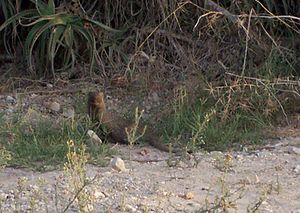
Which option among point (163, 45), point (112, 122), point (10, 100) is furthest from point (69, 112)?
point (163, 45)

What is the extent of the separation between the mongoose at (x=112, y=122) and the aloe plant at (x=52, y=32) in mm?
1317

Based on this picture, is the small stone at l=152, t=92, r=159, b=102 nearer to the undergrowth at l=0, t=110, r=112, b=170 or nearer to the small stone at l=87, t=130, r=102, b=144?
the undergrowth at l=0, t=110, r=112, b=170

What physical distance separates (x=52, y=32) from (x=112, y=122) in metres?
1.60

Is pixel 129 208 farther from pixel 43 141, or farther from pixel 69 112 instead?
pixel 69 112

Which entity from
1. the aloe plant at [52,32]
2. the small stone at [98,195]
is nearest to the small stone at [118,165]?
the small stone at [98,195]

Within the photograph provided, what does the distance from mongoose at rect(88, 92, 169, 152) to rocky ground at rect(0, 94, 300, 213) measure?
9 centimetres

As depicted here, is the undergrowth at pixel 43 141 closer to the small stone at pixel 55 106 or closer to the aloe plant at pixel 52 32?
the small stone at pixel 55 106

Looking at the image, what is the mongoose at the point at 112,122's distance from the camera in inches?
230

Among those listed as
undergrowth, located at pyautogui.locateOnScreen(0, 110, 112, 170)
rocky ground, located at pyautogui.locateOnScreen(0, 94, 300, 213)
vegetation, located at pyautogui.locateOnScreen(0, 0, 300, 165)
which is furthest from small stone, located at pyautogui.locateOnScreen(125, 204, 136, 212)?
vegetation, located at pyautogui.locateOnScreen(0, 0, 300, 165)

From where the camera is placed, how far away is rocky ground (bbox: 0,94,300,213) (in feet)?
13.8

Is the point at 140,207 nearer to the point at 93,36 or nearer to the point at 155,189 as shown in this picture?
the point at 155,189

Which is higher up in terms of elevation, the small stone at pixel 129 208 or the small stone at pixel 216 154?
the small stone at pixel 129 208

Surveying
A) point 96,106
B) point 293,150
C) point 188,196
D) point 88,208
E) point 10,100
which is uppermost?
point 88,208

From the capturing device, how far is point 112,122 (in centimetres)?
591
